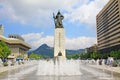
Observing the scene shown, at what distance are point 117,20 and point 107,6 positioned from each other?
853 inches

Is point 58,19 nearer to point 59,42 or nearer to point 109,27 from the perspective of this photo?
point 59,42

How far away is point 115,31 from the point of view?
11806 centimetres

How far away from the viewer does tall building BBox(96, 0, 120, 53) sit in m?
114

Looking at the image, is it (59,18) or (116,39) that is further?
(116,39)

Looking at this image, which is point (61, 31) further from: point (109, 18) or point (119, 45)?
point (109, 18)

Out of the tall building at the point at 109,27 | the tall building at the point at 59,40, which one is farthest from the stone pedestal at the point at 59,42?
the tall building at the point at 109,27

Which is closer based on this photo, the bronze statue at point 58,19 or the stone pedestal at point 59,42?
the stone pedestal at point 59,42

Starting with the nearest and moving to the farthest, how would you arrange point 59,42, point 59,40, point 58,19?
point 59,42 < point 59,40 < point 58,19

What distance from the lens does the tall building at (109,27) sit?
375ft

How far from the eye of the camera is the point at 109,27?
433ft

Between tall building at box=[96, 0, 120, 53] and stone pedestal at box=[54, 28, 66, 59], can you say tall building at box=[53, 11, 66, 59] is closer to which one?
stone pedestal at box=[54, 28, 66, 59]

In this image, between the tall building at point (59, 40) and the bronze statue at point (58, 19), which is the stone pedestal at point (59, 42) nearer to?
the tall building at point (59, 40)

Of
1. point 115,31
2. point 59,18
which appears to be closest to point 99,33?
point 115,31

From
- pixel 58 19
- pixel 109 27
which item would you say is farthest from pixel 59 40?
pixel 109 27
